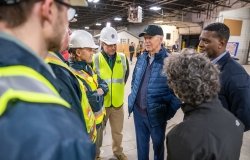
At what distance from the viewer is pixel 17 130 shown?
438 mm

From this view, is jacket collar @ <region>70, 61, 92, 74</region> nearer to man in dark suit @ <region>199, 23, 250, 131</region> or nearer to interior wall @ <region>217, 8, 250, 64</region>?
man in dark suit @ <region>199, 23, 250, 131</region>

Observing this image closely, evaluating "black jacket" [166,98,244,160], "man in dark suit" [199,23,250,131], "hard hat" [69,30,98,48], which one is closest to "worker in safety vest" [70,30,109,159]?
"hard hat" [69,30,98,48]

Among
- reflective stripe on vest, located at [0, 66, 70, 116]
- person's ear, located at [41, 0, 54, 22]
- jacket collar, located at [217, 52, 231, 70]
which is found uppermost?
person's ear, located at [41, 0, 54, 22]

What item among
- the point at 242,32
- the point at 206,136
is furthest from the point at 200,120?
the point at 242,32

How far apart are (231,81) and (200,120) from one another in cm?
76

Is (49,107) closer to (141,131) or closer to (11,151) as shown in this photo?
(11,151)

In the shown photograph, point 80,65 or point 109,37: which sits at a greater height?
point 109,37

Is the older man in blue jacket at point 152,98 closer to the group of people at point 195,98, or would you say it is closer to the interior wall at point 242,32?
the group of people at point 195,98

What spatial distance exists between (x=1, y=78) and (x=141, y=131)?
216cm

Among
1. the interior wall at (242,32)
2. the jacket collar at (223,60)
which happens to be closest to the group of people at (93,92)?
the jacket collar at (223,60)

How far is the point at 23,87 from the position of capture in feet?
1.56

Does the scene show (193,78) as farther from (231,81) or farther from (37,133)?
(37,133)

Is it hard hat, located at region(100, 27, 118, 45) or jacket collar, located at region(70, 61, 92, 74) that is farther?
hard hat, located at region(100, 27, 118, 45)

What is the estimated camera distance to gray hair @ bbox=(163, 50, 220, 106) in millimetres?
1250
